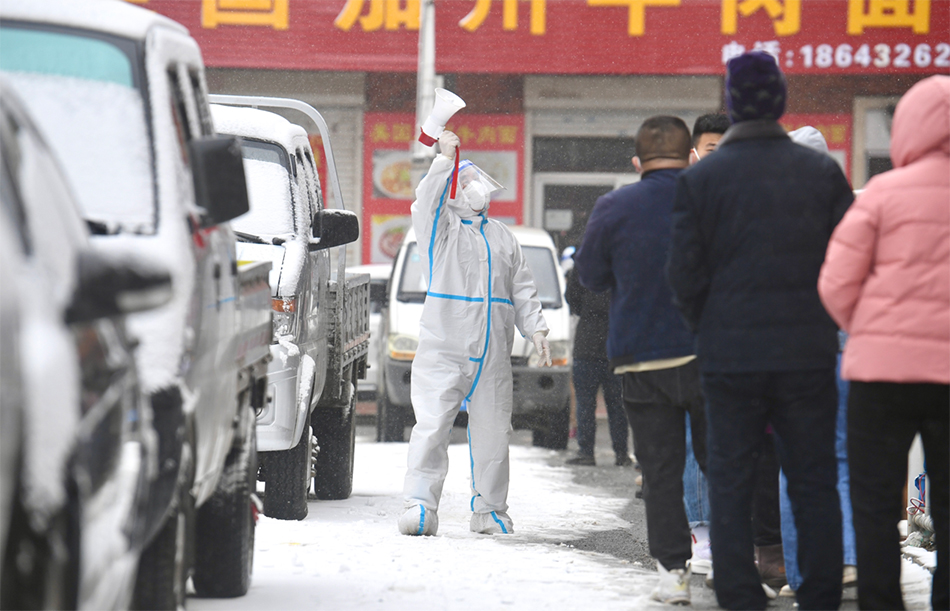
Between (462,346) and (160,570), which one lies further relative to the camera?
(462,346)

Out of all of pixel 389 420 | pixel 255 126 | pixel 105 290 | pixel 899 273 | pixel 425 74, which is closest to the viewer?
pixel 105 290

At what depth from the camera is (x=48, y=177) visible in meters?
2.86

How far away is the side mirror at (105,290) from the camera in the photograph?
2.69m

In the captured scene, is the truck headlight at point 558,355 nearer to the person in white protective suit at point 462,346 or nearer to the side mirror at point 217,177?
the person in white protective suit at point 462,346

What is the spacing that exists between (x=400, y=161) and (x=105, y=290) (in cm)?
1548

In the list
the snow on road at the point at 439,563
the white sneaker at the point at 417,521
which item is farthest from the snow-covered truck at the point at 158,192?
the white sneaker at the point at 417,521

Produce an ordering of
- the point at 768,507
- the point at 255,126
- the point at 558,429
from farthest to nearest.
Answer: the point at 558,429 < the point at 255,126 < the point at 768,507

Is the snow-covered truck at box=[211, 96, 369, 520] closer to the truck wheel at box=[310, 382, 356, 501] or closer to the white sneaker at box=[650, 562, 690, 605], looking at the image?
Answer: the truck wheel at box=[310, 382, 356, 501]

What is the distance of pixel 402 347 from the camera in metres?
11.5

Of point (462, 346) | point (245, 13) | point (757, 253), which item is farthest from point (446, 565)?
point (245, 13)

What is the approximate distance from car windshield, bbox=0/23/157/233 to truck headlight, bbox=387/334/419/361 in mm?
7502

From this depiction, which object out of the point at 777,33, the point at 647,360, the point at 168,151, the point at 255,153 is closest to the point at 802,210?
the point at 647,360

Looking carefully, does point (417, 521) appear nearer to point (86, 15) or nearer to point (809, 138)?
point (809, 138)

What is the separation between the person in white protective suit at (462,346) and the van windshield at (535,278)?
4.44 metres
